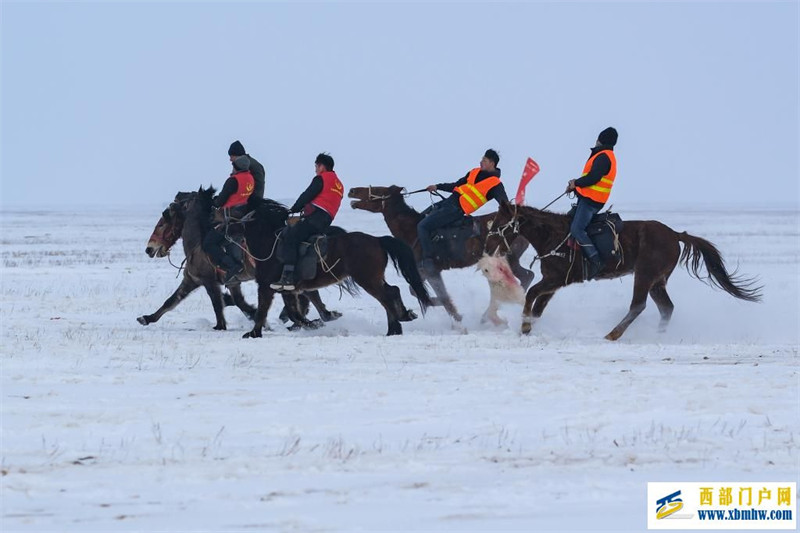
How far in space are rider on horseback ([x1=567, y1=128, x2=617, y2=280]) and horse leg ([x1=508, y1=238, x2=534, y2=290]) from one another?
1840 millimetres

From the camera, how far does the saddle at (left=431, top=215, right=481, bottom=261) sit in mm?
14367

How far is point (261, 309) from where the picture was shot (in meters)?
13.1

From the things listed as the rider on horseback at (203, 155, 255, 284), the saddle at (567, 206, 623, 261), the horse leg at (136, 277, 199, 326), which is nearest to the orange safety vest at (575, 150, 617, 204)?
the saddle at (567, 206, 623, 261)

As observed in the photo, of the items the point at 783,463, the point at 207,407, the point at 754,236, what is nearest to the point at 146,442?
the point at 207,407

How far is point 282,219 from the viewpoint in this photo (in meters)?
13.5

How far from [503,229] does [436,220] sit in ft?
3.70

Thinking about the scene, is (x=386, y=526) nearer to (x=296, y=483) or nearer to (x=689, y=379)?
(x=296, y=483)

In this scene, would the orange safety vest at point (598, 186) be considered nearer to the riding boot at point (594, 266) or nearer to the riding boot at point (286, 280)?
the riding boot at point (594, 266)

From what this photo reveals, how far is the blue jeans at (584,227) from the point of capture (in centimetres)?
1289

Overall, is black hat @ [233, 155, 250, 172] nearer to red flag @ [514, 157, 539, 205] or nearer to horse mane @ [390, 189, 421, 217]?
horse mane @ [390, 189, 421, 217]

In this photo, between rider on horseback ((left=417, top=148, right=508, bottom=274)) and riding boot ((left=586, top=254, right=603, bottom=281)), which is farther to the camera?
rider on horseback ((left=417, top=148, right=508, bottom=274))

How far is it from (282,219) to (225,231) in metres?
0.68

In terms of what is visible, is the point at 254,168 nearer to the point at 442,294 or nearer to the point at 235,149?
the point at 235,149

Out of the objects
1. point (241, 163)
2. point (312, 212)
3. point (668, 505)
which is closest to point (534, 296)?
point (312, 212)
